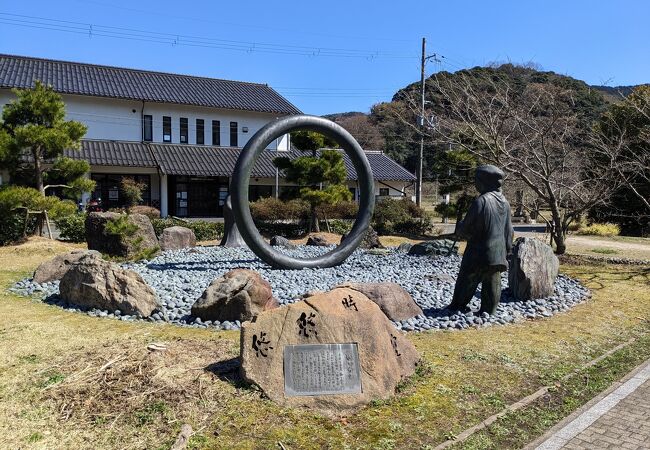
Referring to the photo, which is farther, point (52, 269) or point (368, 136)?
point (368, 136)

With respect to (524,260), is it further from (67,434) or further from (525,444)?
(67,434)

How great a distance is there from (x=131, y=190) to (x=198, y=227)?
814 cm

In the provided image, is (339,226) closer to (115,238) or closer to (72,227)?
(72,227)

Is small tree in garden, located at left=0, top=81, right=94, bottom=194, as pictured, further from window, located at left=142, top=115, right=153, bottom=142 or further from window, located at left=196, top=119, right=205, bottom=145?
window, located at left=196, top=119, right=205, bottom=145

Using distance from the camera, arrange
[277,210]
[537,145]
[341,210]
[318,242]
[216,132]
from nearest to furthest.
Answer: [318,242]
[537,145]
[277,210]
[341,210]
[216,132]

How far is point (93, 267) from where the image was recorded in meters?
7.82

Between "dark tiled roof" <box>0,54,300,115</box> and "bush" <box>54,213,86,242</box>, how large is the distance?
10035mm

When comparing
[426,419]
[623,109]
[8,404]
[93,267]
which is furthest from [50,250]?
[623,109]

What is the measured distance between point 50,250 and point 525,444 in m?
13.8

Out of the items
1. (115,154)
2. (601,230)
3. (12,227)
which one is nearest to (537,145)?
(601,230)

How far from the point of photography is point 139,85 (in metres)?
27.7

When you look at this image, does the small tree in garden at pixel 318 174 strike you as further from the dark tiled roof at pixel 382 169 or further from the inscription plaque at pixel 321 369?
the inscription plaque at pixel 321 369

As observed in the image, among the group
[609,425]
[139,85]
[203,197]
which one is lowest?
[609,425]

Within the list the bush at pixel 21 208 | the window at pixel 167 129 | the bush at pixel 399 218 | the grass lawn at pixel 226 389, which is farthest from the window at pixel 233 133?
the grass lawn at pixel 226 389
